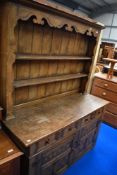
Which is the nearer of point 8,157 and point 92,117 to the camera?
point 8,157

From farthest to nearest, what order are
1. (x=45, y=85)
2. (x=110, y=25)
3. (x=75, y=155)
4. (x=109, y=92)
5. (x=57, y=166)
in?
1. (x=110, y=25)
2. (x=109, y=92)
3. (x=75, y=155)
4. (x=45, y=85)
5. (x=57, y=166)

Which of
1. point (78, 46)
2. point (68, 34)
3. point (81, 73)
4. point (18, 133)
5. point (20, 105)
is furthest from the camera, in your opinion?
point (81, 73)

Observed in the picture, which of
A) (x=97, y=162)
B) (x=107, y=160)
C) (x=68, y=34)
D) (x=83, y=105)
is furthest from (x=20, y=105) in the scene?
(x=107, y=160)

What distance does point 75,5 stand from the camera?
6164 millimetres

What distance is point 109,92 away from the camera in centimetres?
298

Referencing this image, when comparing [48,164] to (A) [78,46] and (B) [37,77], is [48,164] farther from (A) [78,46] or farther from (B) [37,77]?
(A) [78,46]

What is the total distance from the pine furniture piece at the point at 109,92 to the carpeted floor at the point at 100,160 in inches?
17.4

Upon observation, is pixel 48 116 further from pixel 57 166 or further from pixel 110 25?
pixel 110 25

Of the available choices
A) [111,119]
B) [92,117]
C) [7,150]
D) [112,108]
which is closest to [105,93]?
[112,108]

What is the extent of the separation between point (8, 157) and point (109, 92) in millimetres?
2308

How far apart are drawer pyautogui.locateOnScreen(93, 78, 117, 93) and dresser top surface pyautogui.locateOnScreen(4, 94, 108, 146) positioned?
0.85 m

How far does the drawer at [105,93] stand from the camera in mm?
2934

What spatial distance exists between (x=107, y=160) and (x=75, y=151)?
1.90ft

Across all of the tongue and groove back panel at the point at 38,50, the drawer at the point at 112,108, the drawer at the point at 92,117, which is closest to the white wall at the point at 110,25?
the drawer at the point at 112,108
